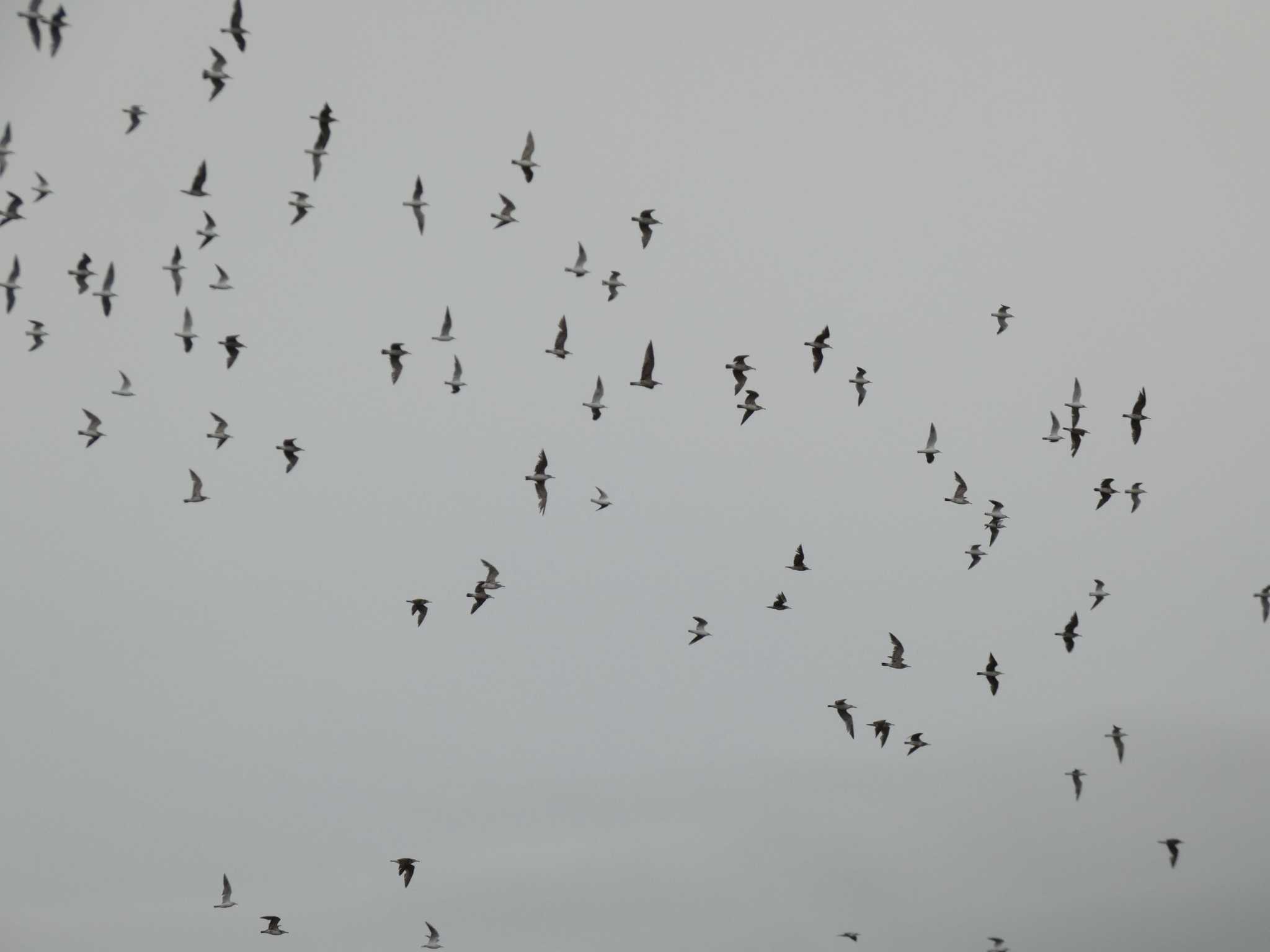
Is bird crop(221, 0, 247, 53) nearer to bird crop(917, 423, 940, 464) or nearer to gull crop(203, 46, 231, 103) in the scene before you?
gull crop(203, 46, 231, 103)

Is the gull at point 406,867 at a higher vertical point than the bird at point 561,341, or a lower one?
lower

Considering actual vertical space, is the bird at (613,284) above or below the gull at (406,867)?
above

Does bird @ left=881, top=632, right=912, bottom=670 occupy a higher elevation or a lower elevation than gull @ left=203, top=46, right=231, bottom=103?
lower

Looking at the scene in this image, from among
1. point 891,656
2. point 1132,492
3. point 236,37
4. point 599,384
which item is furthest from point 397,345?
point 1132,492

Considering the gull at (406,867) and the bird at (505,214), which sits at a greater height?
the bird at (505,214)

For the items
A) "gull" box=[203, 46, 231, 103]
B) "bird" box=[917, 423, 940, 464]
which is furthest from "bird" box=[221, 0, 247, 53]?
"bird" box=[917, 423, 940, 464]

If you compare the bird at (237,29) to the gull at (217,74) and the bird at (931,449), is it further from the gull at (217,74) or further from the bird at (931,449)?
the bird at (931,449)

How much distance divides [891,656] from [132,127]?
36455mm

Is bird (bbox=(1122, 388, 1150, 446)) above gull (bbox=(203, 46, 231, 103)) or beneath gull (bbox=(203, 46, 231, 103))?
beneath

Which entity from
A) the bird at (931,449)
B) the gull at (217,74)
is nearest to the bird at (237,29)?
the gull at (217,74)

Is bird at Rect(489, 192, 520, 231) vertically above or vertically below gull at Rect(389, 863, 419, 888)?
above

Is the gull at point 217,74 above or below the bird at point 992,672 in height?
above

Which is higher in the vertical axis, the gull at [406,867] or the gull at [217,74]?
the gull at [217,74]

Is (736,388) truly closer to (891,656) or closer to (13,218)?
(891,656)
